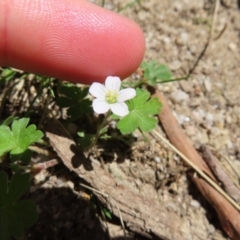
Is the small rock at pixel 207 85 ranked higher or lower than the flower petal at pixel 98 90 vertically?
lower

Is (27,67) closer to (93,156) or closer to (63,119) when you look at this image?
(63,119)

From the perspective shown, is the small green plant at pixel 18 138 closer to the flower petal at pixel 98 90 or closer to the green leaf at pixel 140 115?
the flower petal at pixel 98 90

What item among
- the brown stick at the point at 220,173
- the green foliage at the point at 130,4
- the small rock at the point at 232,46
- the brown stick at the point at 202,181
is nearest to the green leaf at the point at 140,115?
the brown stick at the point at 202,181

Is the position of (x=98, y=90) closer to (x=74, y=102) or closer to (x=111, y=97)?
(x=111, y=97)

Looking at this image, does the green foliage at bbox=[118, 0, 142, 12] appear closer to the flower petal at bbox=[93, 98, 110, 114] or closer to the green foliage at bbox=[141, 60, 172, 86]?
the green foliage at bbox=[141, 60, 172, 86]

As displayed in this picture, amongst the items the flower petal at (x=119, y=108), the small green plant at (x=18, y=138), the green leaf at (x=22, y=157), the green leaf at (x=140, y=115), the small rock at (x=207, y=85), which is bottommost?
the green leaf at (x=22, y=157)

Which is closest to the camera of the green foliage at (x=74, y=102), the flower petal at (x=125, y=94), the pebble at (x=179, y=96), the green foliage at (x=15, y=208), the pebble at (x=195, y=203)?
the green foliage at (x=15, y=208)

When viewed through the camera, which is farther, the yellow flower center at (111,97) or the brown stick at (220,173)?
the brown stick at (220,173)
